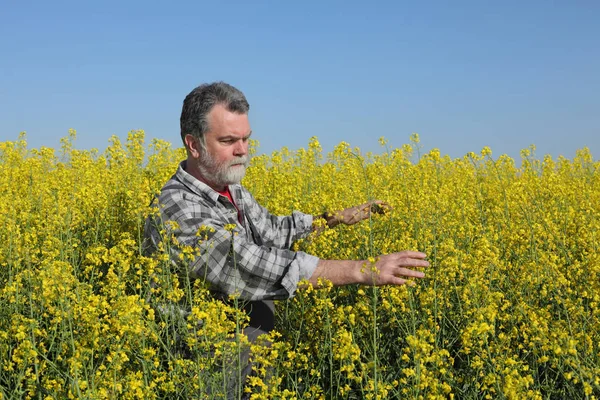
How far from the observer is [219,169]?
3312mm

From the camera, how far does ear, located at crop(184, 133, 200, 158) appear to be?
3.35 metres

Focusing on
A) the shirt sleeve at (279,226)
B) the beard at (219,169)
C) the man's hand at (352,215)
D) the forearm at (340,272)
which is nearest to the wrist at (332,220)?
the man's hand at (352,215)

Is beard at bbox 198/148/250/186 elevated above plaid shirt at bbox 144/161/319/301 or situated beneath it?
elevated above

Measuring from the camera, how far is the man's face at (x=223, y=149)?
3.30m

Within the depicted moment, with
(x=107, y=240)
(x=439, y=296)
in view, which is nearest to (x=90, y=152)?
(x=107, y=240)

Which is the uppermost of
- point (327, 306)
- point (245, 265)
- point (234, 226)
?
point (234, 226)

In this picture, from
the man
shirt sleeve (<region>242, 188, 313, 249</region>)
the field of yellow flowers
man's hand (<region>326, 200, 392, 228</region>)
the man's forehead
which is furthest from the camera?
shirt sleeve (<region>242, 188, 313, 249</region>)

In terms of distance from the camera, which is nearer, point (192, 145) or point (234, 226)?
point (234, 226)

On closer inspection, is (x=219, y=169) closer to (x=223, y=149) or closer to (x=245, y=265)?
(x=223, y=149)

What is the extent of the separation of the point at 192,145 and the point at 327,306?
1.27 metres

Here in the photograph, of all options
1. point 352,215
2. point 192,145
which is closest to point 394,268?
point 352,215

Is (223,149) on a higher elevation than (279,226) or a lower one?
higher

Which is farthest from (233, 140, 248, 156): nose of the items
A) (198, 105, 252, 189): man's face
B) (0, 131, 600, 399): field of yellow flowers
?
(0, 131, 600, 399): field of yellow flowers

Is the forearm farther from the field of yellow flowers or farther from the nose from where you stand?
the nose
